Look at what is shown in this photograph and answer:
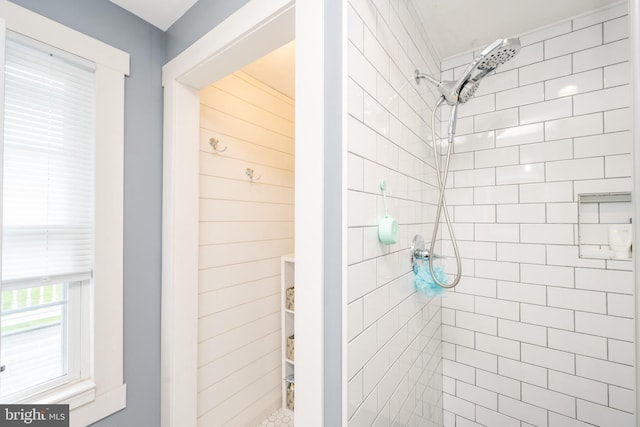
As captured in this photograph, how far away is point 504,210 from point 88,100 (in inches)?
79.2

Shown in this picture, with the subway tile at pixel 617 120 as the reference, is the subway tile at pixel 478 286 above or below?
below

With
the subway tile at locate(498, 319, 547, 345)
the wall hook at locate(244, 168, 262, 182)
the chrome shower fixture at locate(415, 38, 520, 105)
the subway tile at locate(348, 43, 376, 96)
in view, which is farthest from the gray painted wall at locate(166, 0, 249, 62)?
the subway tile at locate(498, 319, 547, 345)

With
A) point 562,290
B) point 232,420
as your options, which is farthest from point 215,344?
point 562,290

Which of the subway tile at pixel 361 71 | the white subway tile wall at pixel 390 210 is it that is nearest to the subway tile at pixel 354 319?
the white subway tile wall at pixel 390 210

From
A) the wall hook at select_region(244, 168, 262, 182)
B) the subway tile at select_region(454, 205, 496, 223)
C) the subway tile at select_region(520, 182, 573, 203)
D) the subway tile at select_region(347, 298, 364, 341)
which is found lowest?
the subway tile at select_region(347, 298, 364, 341)

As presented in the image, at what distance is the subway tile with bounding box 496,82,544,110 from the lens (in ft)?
4.45

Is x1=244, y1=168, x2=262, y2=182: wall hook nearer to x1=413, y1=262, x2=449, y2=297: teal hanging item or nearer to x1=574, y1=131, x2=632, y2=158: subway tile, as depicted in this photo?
x1=413, y1=262, x2=449, y2=297: teal hanging item

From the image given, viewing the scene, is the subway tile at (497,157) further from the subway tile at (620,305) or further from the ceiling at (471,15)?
the subway tile at (620,305)

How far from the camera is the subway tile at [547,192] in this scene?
1280 millimetres

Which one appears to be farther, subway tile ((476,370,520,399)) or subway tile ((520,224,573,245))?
subway tile ((476,370,520,399))

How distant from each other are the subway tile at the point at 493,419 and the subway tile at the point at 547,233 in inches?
35.8

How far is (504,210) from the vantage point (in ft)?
4.72

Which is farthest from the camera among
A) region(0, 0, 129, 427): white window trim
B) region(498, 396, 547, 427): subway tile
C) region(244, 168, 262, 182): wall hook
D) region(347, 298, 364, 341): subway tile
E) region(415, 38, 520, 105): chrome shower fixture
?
region(244, 168, 262, 182): wall hook

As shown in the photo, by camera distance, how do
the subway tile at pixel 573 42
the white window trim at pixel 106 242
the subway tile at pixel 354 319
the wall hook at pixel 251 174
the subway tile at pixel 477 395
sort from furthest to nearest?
the wall hook at pixel 251 174, the subway tile at pixel 477 395, the subway tile at pixel 573 42, the white window trim at pixel 106 242, the subway tile at pixel 354 319
